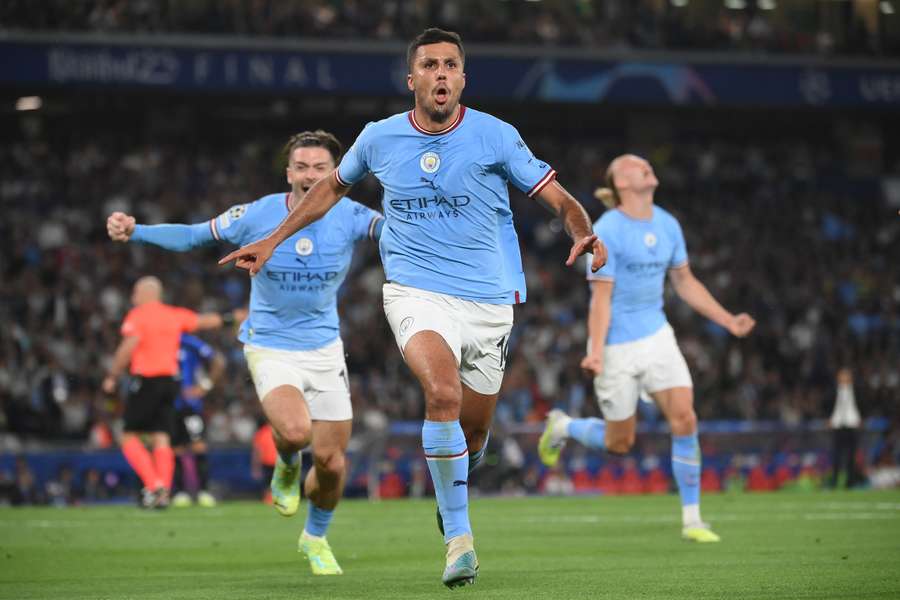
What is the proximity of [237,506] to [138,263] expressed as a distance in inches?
376

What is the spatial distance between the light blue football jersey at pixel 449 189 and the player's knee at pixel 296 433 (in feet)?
5.79

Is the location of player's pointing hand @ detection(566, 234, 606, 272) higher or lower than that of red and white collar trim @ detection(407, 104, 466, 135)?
lower

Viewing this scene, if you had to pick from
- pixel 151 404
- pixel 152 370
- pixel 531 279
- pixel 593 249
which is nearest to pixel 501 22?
pixel 531 279

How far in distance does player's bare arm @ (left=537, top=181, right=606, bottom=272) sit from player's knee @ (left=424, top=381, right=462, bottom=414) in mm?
839

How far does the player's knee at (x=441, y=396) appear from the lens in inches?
279

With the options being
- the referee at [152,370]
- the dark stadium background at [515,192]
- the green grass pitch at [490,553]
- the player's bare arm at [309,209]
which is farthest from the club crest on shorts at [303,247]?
the dark stadium background at [515,192]

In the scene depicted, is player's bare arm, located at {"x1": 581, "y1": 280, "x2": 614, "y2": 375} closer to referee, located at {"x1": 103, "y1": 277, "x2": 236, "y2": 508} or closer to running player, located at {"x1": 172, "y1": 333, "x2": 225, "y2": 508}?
referee, located at {"x1": 103, "y1": 277, "x2": 236, "y2": 508}

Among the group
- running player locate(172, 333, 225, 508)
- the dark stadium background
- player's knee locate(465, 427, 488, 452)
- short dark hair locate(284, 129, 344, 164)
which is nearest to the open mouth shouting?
player's knee locate(465, 427, 488, 452)

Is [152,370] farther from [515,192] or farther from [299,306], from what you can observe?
[515,192]

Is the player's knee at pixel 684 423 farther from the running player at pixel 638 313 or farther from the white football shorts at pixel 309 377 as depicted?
the white football shorts at pixel 309 377

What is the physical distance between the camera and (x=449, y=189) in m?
7.45

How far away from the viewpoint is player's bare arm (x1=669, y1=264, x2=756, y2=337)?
36.3 ft

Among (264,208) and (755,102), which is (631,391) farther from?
(755,102)

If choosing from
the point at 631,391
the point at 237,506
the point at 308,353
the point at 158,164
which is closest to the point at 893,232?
the point at 158,164
